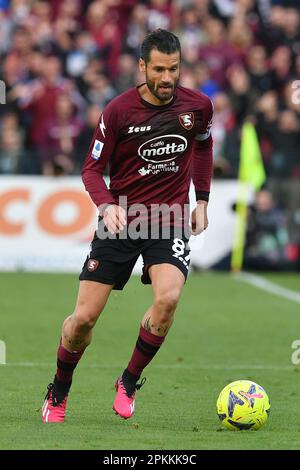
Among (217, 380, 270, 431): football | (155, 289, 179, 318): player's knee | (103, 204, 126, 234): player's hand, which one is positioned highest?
(103, 204, 126, 234): player's hand

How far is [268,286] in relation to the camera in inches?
653

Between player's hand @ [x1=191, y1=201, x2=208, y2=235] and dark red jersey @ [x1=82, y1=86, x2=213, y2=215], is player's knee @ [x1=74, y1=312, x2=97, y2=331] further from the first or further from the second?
player's hand @ [x1=191, y1=201, x2=208, y2=235]

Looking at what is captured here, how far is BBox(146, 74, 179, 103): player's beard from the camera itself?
22.7ft

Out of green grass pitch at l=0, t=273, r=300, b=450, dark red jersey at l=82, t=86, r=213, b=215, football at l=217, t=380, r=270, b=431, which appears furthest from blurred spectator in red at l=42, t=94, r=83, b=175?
football at l=217, t=380, r=270, b=431

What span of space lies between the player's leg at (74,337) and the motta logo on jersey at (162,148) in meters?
0.84

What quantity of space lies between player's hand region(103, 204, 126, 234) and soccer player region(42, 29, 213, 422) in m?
0.06

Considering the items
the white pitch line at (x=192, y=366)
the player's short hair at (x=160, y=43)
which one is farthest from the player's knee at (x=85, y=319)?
the white pitch line at (x=192, y=366)

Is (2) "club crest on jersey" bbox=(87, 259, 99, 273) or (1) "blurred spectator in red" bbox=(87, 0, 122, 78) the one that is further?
(1) "blurred spectator in red" bbox=(87, 0, 122, 78)

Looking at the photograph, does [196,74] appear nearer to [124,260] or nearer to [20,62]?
[20,62]

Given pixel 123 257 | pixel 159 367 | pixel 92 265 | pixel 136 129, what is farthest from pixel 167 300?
pixel 159 367

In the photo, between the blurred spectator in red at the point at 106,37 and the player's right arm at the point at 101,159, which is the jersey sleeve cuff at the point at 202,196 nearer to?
the player's right arm at the point at 101,159

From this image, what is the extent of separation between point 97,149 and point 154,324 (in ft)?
3.67

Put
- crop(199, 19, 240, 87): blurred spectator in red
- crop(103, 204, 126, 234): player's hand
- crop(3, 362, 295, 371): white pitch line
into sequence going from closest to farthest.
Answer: crop(103, 204, 126, 234): player's hand → crop(3, 362, 295, 371): white pitch line → crop(199, 19, 240, 87): blurred spectator in red

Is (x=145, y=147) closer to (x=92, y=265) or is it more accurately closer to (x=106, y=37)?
(x=92, y=265)
